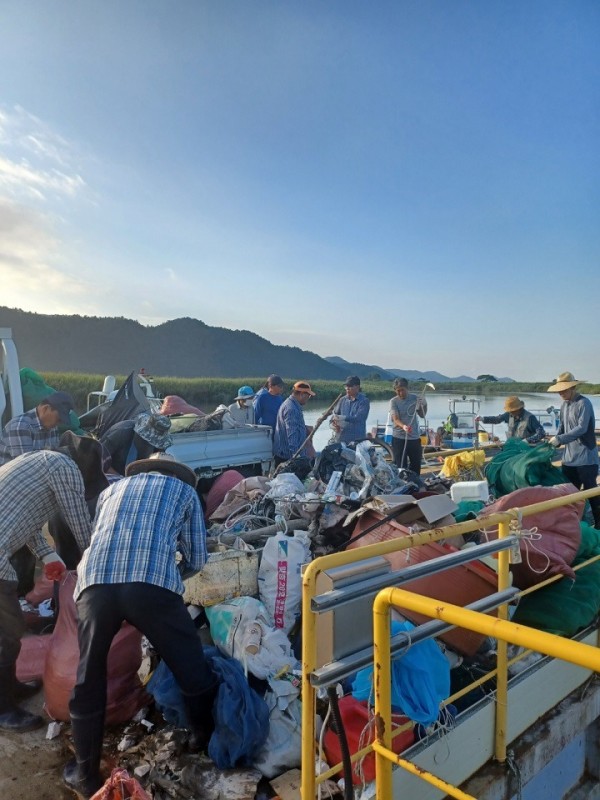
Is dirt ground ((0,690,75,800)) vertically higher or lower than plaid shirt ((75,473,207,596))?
lower

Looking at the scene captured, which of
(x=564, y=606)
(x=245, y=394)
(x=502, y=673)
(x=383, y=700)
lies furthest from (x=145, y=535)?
(x=245, y=394)

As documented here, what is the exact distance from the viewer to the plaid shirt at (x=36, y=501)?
303 centimetres

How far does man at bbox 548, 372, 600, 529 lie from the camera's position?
5.65 meters

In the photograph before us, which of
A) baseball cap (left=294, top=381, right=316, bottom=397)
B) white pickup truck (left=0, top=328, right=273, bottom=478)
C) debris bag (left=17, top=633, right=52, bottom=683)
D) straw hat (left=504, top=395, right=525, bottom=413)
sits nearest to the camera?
debris bag (left=17, top=633, right=52, bottom=683)

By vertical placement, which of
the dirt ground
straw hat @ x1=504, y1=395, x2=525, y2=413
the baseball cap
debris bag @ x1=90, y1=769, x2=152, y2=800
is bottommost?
the dirt ground

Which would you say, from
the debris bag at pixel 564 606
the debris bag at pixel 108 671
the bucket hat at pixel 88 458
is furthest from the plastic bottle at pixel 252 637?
the bucket hat at pixel 88 458

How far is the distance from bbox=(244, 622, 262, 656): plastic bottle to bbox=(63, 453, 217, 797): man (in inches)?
12.9

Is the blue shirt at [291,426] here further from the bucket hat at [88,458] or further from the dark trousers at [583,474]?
the dark trousers at [583,474]

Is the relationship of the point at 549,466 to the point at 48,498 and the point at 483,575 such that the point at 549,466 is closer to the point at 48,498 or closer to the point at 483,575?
the point at 483,575

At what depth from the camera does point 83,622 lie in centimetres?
247

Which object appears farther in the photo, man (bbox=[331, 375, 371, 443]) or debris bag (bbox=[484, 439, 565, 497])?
man (bbox=[331, 375, 371, 443])

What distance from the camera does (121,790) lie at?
2.15 metres

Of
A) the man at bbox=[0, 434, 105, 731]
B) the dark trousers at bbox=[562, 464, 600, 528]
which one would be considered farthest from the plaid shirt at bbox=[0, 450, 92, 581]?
the dark trousers at bbox=[562, 464, 600, 528]

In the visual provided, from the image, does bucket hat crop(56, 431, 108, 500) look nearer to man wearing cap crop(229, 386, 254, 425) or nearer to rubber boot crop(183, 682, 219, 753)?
rubber boot crop(183, 682, 219, 753)
